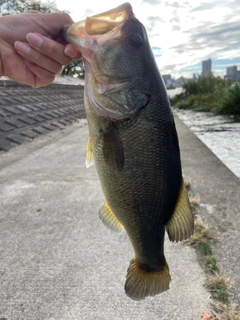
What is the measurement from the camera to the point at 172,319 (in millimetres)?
2379

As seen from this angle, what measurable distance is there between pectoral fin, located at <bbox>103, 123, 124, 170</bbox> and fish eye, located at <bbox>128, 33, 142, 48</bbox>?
43 centimetres

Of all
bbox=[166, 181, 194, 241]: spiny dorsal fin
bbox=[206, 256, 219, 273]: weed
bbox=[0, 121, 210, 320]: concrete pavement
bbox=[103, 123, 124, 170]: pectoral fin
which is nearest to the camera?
bbox=[103, 123, 124, 170]: pectoral fin

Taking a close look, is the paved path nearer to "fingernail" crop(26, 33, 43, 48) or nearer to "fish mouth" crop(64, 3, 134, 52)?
"fish mouth" crop(64, 3, 134, 52)

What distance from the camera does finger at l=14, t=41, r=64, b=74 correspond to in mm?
1909

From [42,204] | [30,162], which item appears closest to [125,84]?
[42,204]

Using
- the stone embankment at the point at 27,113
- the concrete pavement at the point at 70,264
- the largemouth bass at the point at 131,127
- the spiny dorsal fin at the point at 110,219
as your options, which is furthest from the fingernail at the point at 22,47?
the stone embankment at the point at 27,113

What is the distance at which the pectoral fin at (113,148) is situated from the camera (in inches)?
63.7

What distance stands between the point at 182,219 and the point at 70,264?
1.68 m

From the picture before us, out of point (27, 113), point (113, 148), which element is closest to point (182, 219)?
point (113, 148)

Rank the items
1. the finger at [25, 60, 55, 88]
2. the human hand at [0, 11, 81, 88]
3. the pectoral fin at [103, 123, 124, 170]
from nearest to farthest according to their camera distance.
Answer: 1. the pectoral fin at [103, 123, 124, 170]
2. the human hand at [0, 11, 81, 88]
3. the finger at [25, 60, 55, 88]

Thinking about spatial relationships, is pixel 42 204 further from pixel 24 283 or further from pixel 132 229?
pixel 132 229

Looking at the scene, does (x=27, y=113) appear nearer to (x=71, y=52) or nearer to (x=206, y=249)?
(x=206, y=249)

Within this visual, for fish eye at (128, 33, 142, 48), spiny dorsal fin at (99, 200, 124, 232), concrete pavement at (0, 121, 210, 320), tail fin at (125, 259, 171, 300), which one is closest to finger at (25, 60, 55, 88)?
fish eye at (128, 33, 142, 48)

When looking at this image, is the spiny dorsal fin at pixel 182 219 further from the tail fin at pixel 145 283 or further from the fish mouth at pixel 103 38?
the fish mouth at pixel 103 38
